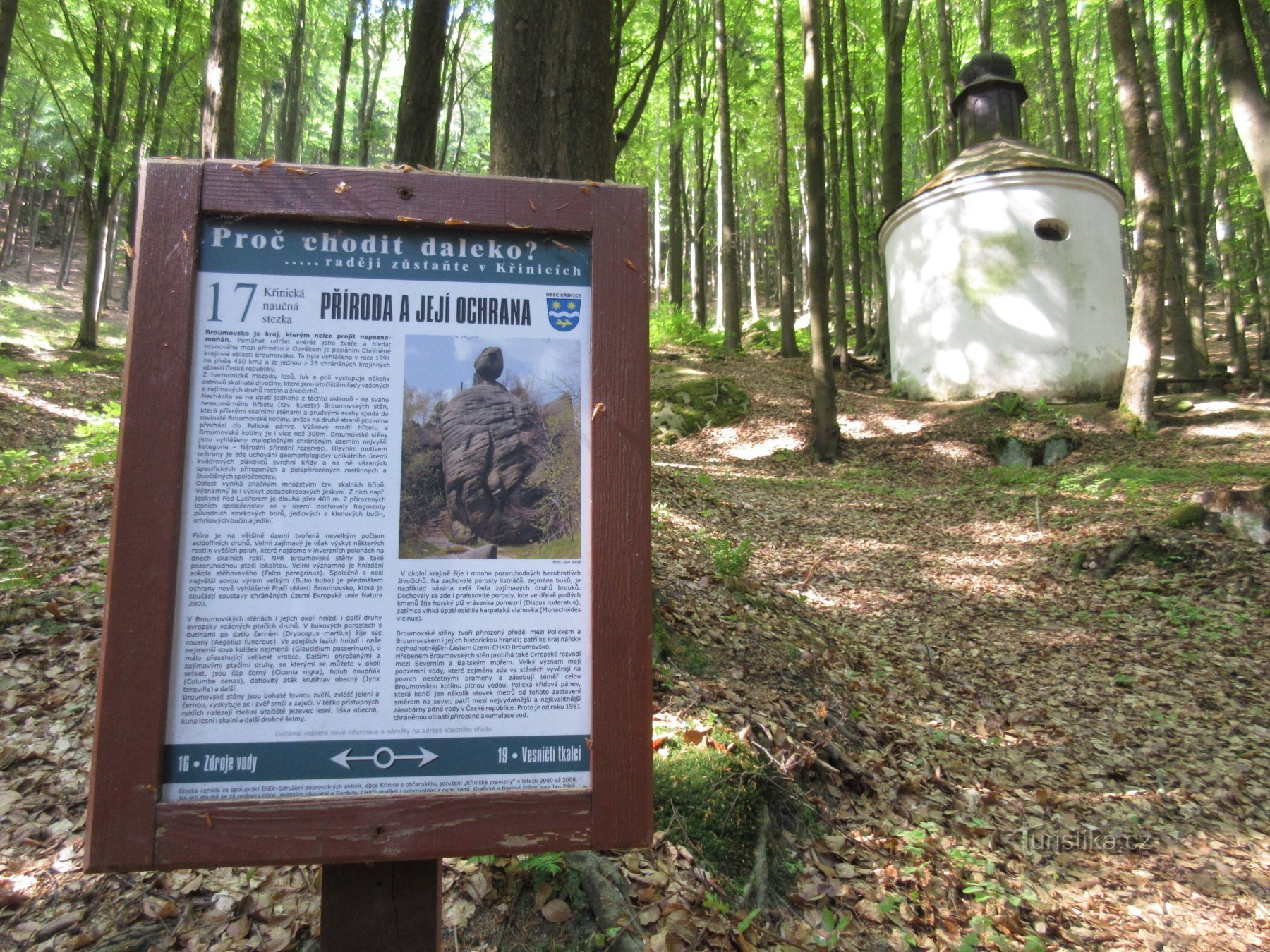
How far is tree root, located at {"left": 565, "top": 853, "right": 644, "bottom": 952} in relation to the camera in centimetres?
256

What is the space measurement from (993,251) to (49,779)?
17.4 meters

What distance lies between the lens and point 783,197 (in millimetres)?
19406

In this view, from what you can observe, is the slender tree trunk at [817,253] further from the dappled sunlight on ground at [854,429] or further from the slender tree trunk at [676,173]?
the slender tree trunk at [676,173]

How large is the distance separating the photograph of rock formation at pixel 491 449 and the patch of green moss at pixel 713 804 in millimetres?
2000

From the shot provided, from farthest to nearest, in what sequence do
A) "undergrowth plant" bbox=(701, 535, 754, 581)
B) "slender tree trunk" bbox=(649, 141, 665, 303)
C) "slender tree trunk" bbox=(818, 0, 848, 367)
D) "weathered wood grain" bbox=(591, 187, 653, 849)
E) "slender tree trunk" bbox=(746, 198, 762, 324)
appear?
"slender tree trunk" bbox=(746, 198, 762, 324) → "slender tree trunk" bbox=(649, 141, 665, 303) → "slender tree trunk" bbox=(818, 0, 848, 367) → "undergrowth plant" bbox=(701, 535, 754, 581) → "weathered wood grain" bbox=(591, 187, 653, 849)

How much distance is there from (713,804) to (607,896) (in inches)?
28.2

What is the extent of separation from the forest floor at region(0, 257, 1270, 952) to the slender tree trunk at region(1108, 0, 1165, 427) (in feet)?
14.5

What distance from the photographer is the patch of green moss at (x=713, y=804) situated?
3.15 meters

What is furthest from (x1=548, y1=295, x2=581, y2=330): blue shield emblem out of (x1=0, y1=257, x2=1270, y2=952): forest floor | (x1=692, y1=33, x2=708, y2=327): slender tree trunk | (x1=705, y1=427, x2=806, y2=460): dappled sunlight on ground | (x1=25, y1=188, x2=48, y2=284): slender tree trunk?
(x1=25, y1=188, x2=48, y2=284): slender tree trunk

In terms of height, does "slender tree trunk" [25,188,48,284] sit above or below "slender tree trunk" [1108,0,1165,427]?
above

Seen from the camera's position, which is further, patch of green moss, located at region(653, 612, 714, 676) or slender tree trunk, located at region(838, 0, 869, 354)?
slender tree trunk, located at region(838, 0, 869, 354)

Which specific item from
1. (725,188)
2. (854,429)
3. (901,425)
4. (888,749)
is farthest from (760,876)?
(725,188)

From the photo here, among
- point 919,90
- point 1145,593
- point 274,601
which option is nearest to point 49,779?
point 274,601

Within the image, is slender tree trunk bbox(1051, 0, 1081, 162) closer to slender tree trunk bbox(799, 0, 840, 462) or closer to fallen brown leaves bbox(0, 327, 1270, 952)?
slender tree trunk bbox(799, 0, 840, 462)
